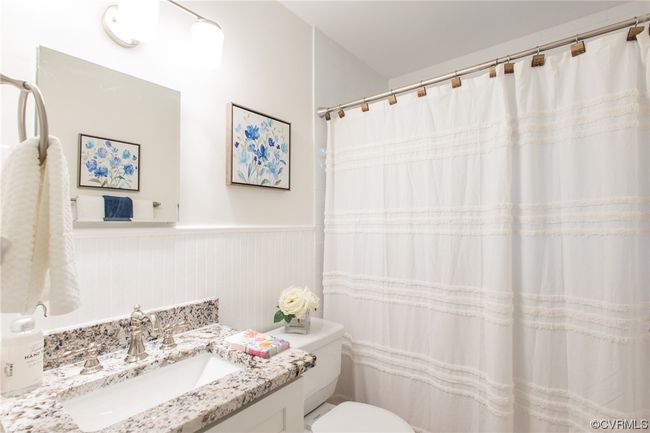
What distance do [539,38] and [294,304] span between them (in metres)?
2.13

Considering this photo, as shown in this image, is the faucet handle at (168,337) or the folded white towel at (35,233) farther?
the faucet handle at (168,337)

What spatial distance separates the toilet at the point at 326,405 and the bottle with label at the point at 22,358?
81 cm

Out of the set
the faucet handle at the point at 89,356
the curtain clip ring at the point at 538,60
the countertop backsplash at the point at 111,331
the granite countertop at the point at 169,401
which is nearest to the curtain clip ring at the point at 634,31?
the curtain clip ring at the point at 538,60

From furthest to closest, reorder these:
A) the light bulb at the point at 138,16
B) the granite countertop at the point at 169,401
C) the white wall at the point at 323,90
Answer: the white wall at the point at 323,90 < the light bulb at the point at 138,16 < the granite countertop at the point at 169,401

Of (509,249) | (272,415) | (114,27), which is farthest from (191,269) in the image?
(509,249)

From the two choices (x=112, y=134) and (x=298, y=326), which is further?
(x=298, y=326)

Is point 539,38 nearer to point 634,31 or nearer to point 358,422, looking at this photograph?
point 634,31

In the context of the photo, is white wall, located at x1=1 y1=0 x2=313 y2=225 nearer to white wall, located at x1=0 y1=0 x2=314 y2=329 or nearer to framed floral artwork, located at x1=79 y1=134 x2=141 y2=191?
white wall, located at x1=0 y1=0 x2=314 y2=329

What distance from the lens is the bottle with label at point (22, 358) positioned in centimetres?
75

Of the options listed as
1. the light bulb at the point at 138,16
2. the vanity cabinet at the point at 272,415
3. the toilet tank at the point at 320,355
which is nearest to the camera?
the vanity cabinet at the point at 272,415

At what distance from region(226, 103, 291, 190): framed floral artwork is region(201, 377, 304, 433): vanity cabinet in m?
0.87

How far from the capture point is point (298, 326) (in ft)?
4.84

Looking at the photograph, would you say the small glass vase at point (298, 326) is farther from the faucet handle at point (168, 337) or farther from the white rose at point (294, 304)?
the faucet handle at point (168, 337)

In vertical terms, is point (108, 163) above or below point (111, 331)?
above
